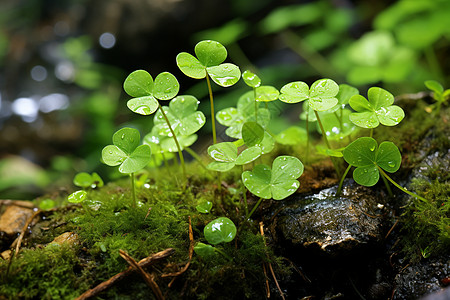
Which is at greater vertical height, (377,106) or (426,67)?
(377,106)

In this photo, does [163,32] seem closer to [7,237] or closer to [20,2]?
[20,2]

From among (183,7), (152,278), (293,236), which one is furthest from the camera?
(183,7)

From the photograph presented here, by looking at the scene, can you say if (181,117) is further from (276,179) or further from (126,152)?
(276,179)

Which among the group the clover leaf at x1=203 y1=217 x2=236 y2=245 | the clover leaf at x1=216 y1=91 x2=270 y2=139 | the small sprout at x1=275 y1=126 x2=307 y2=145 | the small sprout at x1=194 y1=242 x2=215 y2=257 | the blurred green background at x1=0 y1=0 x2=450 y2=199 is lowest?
the blurred green background at x1=0 y1=0 x2=450 y2=199

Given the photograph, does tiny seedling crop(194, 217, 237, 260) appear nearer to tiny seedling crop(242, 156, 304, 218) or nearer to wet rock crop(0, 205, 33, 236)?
tiny seedling crop(242, 156, 304, 218)

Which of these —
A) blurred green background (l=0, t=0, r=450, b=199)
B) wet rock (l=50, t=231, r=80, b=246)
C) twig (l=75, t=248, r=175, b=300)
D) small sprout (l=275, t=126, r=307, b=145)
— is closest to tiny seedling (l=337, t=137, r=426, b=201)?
small sprout (l=275, t=126, r=307, b=145)

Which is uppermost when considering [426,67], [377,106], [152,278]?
[377,106]

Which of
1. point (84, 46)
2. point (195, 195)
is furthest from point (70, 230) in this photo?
point (84, 46)
